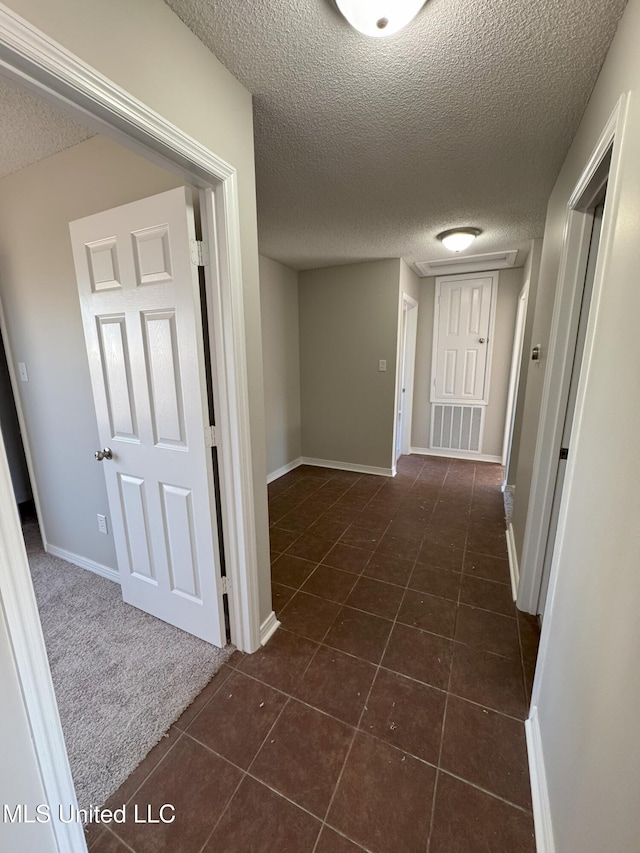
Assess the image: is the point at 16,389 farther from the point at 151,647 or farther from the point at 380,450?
the point at 380,450

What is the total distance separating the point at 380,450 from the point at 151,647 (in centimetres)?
296

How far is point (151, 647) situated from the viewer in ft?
5.56

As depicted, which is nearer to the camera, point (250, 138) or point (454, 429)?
point (250, 138)

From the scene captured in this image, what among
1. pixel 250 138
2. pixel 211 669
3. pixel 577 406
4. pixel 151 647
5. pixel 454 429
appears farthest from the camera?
pixel 454 429

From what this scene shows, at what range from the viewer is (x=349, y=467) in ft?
14.1

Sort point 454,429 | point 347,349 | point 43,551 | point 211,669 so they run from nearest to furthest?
point 211,669 < point 43,551 < point 347,349 < point 454,429

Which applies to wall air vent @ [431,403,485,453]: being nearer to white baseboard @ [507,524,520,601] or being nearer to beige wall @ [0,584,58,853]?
white baseboard @ [507,524,520,601]

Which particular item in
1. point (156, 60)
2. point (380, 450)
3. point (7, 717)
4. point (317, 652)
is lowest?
point (317, 652)

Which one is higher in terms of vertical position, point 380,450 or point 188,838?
point 380,450

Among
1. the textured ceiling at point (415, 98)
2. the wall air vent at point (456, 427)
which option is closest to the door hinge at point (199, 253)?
the textured ceiling at point (415, 98)

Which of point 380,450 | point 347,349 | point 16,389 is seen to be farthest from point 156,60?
point 380,450

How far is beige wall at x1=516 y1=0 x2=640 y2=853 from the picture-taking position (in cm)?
66

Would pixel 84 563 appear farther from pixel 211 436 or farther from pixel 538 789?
pixel 538 789

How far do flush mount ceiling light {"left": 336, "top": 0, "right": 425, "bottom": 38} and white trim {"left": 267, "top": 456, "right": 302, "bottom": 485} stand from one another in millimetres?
3462
